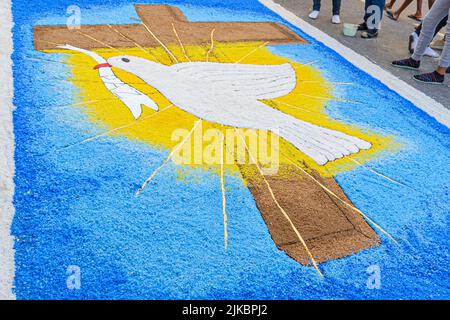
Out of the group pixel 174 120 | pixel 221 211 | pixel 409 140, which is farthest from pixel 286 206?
pixel 409 140

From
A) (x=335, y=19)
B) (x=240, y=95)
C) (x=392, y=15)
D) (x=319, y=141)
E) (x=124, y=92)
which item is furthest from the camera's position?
(x=392, y=15)

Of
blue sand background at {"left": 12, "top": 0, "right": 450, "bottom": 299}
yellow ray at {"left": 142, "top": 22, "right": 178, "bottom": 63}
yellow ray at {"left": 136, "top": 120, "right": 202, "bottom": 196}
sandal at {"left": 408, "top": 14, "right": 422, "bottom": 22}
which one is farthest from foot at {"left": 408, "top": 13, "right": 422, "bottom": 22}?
yellow ray at {"left": 136, "top": 120, "right": 202, "bottom": 196}

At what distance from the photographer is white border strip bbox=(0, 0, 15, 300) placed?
1433mm

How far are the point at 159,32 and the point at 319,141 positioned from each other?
72.7 inches

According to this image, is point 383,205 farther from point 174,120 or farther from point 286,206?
point 174,120

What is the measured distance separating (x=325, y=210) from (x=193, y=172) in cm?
62

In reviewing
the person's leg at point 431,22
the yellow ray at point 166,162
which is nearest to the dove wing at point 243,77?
the yellow ray at point 166,162

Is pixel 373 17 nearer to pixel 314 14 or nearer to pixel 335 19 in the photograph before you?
pixel 335 19

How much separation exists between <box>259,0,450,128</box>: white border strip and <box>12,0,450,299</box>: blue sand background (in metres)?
0.41

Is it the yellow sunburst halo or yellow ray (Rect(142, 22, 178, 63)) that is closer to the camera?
the yellow sunburst halo

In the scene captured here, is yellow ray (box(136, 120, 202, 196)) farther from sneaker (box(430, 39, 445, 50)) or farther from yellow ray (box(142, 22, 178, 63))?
sneaker (box(430, 39, 445, 50))

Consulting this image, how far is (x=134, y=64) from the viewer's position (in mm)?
2848

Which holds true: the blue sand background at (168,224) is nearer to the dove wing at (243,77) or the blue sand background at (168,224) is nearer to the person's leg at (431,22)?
the dove wing at (243,77)

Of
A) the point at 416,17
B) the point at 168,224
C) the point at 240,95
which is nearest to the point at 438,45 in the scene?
the point at 416,17
